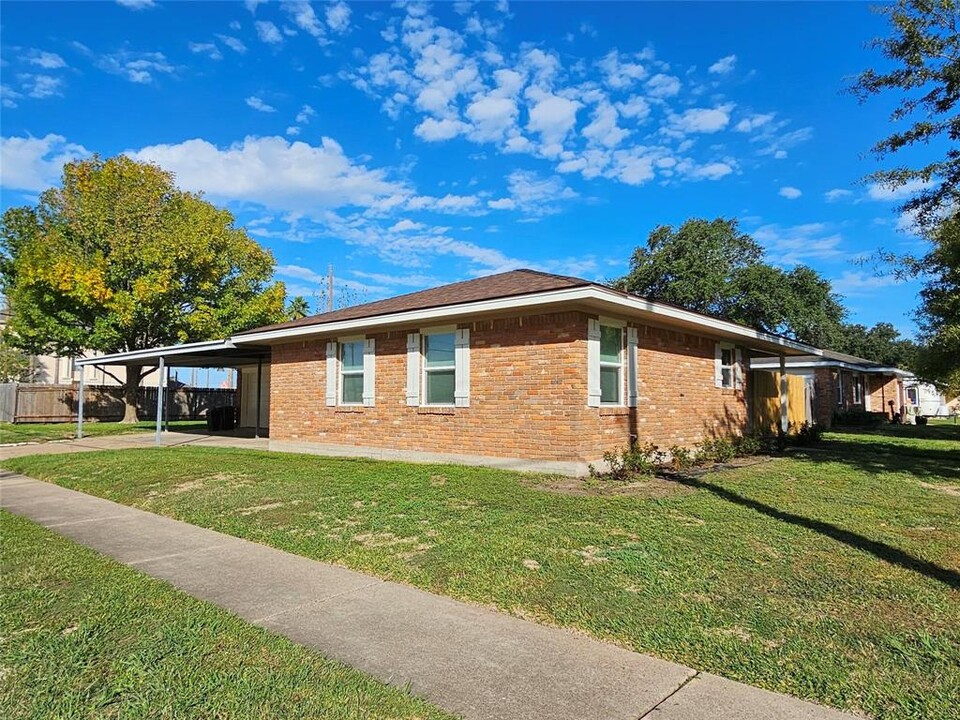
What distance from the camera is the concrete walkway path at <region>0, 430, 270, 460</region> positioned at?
14.5 metres

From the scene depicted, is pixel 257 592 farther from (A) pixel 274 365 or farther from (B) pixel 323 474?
(A) pixel 274 365

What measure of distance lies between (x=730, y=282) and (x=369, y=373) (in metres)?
31.4

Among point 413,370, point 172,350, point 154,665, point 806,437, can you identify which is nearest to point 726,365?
point 806,437

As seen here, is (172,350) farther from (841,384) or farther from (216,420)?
(841,384)

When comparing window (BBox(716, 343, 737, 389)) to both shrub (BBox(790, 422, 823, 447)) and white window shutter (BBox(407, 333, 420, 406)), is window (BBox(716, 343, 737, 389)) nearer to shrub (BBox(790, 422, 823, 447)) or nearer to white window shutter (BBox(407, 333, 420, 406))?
shrub (BBox(790, 422, 823, 447))

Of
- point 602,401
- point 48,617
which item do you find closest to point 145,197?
point 602,401

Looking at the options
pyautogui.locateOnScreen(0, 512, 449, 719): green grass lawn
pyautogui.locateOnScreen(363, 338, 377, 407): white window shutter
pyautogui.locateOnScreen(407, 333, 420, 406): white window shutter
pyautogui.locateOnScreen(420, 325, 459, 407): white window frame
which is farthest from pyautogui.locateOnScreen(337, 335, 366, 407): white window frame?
A: pyautogui.locateOnScreen(0, 512, 449, 719): green grass lawn

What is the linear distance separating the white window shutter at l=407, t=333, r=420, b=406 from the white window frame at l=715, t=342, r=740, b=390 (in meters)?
6.81

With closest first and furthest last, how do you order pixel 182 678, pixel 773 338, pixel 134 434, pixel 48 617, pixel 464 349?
pixel 182 678, pixel 48 617, pixel 464 349, pixel 773 338, pixel 134 434

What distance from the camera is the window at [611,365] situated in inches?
401

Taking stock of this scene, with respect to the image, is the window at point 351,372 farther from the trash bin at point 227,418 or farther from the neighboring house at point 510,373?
the trash bin at point 227,418

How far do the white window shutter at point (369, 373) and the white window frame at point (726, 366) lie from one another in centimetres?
754

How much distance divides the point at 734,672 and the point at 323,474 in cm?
765

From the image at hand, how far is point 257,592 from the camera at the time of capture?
14.7 feet
